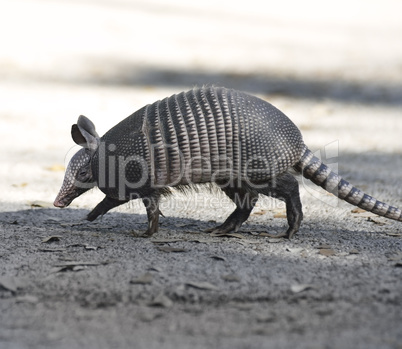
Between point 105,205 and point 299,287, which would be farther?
point 105,205

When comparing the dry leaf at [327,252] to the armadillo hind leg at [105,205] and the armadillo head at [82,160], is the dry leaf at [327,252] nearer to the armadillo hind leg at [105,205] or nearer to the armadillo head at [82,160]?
the armadillo hind leg at [105,205]

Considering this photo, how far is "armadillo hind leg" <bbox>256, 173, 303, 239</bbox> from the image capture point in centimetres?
652

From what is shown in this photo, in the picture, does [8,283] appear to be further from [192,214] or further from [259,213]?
[259,213]

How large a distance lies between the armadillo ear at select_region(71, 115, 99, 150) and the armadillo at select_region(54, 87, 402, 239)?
1 cm

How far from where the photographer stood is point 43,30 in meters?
18.2

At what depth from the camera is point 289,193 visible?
6562mm

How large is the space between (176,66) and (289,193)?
979cm

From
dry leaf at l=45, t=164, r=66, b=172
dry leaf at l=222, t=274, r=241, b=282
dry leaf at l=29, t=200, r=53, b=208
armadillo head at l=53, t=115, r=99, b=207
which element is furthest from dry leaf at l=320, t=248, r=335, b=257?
dry leaf at l=45, t=164, r=66, b=172

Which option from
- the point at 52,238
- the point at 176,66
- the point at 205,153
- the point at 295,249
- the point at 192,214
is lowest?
the point at 52,238

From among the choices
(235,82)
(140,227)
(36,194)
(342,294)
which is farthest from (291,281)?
(235,82)

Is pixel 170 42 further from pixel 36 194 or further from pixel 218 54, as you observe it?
pixel 36 194

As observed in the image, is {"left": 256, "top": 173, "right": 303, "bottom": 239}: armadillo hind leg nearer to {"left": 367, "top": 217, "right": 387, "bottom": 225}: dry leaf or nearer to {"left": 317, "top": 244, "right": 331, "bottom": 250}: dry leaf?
{"left": 317, "top": 244, "right": 331, "bottom": 250}: dry leaf

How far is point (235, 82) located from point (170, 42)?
3.45 metres

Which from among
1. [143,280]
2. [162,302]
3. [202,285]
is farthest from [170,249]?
[162,302]
